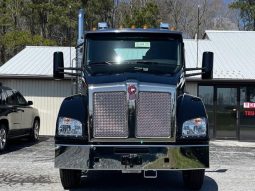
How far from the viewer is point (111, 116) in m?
7.24

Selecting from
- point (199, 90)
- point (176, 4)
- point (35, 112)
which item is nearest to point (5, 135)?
point (35, 112)

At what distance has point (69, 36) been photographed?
44656 millimetres

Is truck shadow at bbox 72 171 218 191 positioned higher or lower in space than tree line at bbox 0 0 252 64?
lower

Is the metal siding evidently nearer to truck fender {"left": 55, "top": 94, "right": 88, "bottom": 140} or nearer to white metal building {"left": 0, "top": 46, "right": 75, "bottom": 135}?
white metal building {"left": 0, "top": 46, "right": 75, "bottom": 135}

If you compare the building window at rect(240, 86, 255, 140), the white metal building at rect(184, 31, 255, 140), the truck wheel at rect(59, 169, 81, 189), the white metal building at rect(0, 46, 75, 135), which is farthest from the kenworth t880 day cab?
the white metal building at rect(0, 46, 75, 135)

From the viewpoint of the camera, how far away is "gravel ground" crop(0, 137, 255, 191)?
8.54 m

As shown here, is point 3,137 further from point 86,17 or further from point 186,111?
point 86,17

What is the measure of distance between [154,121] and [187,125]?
1.62 ft

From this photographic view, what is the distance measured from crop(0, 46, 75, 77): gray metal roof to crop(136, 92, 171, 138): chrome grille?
521 inches

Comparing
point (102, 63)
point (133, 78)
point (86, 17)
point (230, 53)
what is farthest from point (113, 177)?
point (86, 17)

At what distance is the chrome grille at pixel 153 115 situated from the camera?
Answer: 7188 millimetres

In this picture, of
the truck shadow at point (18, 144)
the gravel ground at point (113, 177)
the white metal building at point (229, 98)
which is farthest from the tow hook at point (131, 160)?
the white metal building at point (229, 98)

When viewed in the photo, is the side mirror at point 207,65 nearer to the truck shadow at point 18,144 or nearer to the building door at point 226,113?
the truck shadow at point 18,144

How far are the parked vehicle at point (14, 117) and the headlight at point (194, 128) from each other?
7.39 meters
